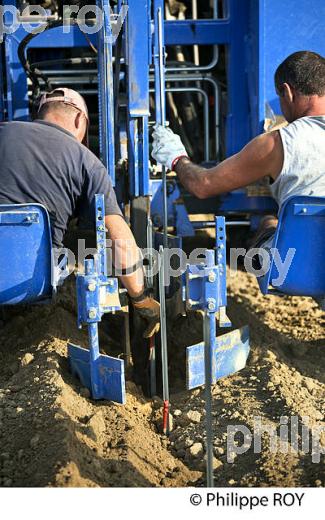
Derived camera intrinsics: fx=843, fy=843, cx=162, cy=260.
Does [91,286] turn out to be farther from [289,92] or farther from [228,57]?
[228,57]

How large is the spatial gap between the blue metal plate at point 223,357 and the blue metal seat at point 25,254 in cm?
83

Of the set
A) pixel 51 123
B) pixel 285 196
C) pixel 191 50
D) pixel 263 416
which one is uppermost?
pixel 191 50

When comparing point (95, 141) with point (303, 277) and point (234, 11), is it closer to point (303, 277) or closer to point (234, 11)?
point (234, 11)

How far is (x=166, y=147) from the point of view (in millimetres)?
4730

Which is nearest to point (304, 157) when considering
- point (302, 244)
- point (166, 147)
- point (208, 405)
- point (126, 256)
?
point (302, 244)

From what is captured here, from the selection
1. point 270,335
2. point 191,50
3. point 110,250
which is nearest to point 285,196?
point 110,250

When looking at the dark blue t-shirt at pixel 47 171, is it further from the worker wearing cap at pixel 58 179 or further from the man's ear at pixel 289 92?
the man's ear at pixel 289 92

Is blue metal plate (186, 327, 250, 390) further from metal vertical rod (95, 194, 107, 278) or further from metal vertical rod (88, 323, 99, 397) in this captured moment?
metal vertical rod (95, 194, 107, 278)

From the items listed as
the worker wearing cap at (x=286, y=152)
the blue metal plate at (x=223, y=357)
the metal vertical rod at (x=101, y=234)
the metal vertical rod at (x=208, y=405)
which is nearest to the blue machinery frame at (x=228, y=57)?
the worker wearing cap at (x=286, y=152)

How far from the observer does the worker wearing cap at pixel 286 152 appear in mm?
4367

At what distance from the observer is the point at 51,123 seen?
4758 mm

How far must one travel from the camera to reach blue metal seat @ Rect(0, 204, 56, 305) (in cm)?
429

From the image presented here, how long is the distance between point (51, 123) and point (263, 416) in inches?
78.5
